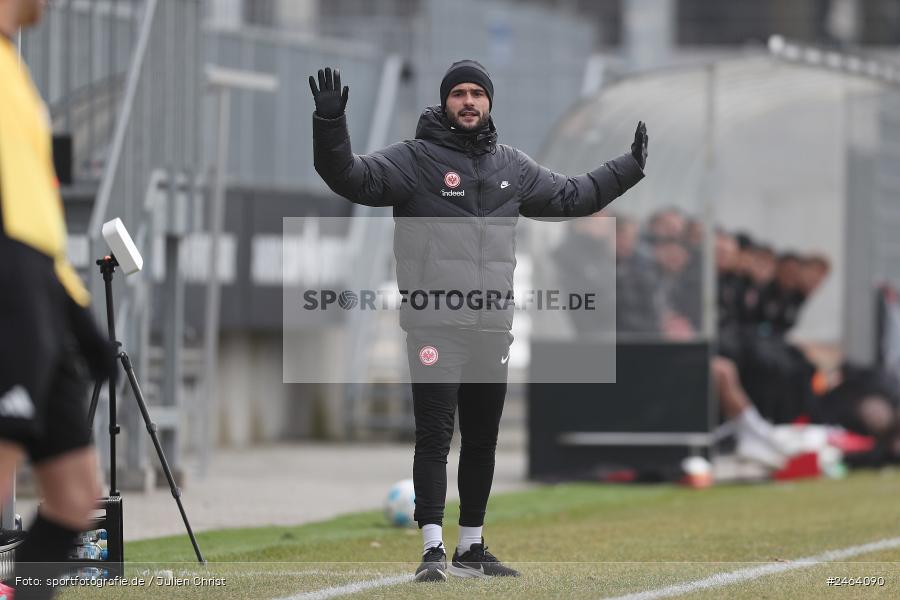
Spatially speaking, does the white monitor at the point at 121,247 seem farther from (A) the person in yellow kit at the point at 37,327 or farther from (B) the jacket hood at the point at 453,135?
(A) the person in yellow kit at the point at 37,327

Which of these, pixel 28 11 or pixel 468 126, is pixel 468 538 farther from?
pixel 28 11

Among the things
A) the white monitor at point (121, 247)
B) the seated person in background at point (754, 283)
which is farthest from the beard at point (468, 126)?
the seated person in background at point (754, 283)

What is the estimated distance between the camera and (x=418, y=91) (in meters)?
19.9

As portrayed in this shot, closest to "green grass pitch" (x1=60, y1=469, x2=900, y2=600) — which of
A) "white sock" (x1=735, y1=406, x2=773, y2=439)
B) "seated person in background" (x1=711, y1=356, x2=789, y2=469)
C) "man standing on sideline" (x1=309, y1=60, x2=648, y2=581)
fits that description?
"man standing on sideline" (x1=309, y1=60, x2=648, y2=581)

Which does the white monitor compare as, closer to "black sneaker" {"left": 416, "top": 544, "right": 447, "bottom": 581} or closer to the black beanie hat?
the black beanie hat

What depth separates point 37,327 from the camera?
440cm

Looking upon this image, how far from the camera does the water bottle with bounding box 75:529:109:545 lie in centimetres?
690

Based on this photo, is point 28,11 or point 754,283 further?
point 754,283

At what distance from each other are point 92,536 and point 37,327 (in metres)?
2.68

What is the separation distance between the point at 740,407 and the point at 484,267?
858 centimetres

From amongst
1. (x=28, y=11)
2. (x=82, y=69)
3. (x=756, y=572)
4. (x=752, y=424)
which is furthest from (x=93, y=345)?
(x=752, y=424)

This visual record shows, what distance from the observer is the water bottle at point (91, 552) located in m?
6.90

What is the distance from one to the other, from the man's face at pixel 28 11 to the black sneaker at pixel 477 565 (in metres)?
3.30

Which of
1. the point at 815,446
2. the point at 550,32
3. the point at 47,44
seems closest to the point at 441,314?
the point at 47,44
